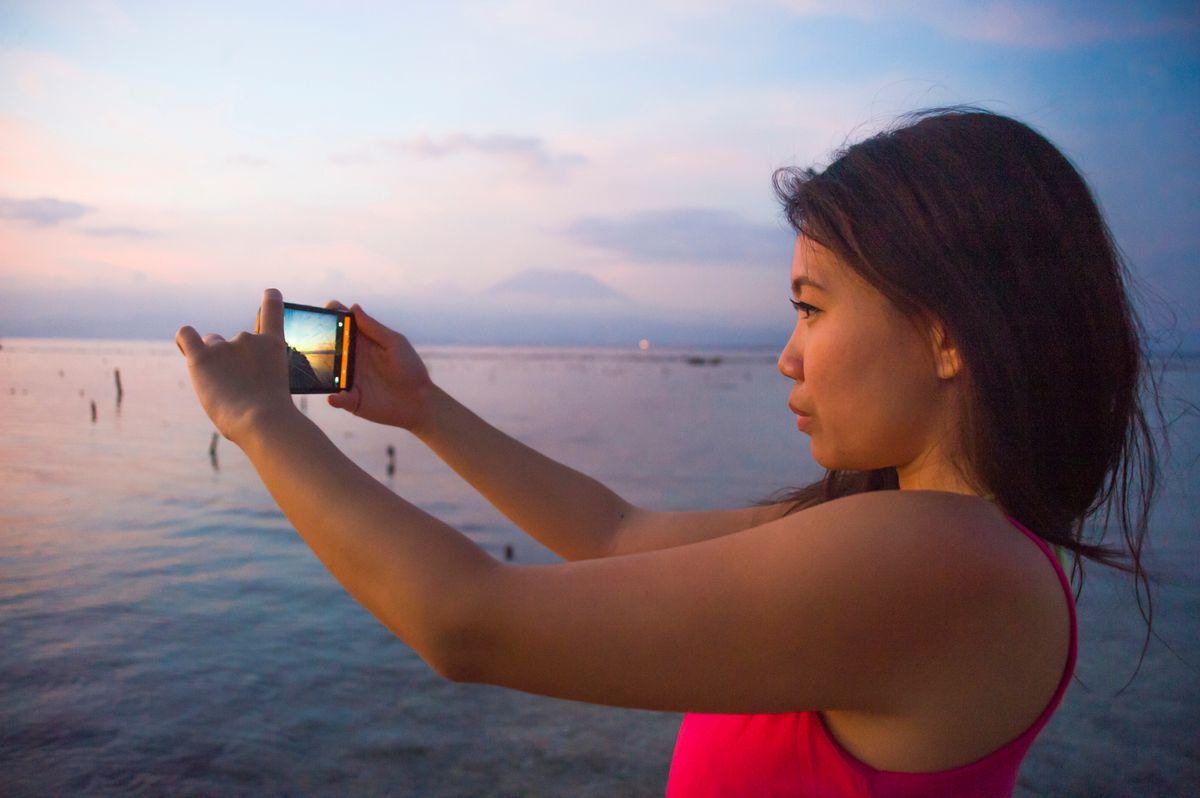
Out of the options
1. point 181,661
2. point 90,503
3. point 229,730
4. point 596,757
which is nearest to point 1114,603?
point 596,757

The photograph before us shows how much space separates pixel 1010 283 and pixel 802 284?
374 millimetres

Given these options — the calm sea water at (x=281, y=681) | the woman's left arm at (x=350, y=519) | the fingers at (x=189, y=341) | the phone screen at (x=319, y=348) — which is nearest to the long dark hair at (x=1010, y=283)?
the woman's left arm at (x=350, y=519)

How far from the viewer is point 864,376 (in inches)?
59.7

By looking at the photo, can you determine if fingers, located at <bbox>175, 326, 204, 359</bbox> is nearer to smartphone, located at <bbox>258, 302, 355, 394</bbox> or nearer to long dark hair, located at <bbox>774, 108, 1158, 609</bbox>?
smartphone, located at <bbox>258, 302, 355, 394</bbox>

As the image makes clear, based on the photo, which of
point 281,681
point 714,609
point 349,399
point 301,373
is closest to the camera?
point 714,609

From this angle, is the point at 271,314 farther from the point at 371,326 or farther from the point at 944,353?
the point at 944,353

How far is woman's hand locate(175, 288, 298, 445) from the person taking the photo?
4.77 feet

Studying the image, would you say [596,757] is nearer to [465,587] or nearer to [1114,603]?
[465,587]

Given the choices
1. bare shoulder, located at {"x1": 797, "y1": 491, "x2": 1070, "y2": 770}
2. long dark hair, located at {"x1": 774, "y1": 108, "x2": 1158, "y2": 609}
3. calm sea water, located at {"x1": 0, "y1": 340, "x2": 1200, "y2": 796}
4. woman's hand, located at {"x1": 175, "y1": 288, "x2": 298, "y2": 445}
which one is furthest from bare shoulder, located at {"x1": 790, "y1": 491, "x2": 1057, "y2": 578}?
calm sea water, located at {"x1": 0, "y1": 340, "x2": 1200, "y2": 796}

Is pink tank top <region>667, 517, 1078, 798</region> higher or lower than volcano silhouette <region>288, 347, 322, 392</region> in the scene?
lower

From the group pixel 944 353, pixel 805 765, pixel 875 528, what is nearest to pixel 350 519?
pixel 875 528

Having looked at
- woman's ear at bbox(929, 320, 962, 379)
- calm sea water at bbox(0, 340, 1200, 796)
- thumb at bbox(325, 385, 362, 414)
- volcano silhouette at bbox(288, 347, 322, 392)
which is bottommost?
calm sea water at bbox(0, 340, 1200, 796)

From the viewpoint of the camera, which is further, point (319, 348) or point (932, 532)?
point (319, 348)

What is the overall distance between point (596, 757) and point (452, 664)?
19.1 ft
